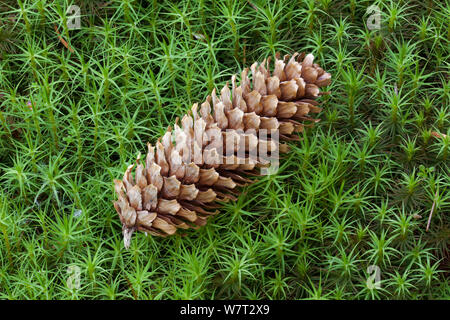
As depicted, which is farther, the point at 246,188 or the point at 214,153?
the point at 246,188

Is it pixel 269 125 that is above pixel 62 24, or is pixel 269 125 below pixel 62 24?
below

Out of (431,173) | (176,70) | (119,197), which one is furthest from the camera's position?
(176,70)

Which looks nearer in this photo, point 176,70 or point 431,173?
point 431,173

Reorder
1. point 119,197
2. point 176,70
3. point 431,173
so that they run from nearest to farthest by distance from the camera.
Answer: point 119,197 → point 431,173 → point 176,70
